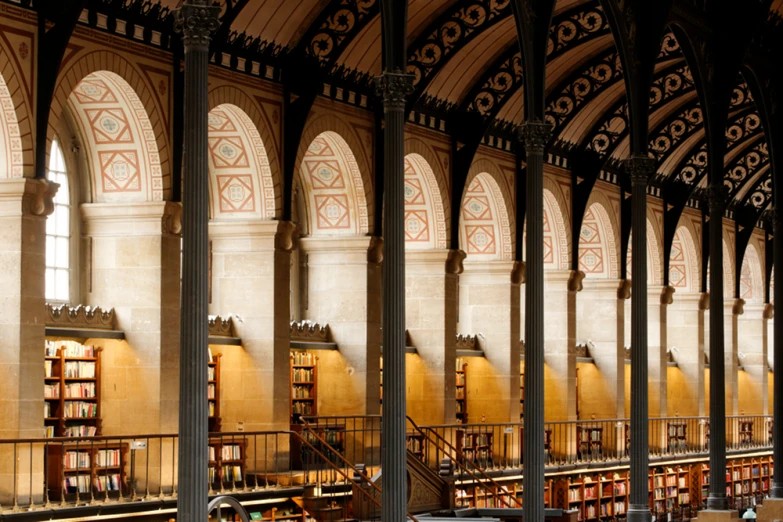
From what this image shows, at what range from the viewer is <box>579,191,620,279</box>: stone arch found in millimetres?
24453

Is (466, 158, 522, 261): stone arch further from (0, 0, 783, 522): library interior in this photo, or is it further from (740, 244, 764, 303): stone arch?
(740, 244, 764, 303): stone arch

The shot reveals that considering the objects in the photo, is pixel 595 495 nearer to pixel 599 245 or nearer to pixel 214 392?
pixel 599 245


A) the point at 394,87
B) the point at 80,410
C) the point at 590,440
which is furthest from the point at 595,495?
the point at 394,87

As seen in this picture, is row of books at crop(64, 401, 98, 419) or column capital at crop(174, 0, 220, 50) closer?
column capital at crop(174, 0, 220, 50)

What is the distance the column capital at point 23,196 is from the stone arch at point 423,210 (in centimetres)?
730

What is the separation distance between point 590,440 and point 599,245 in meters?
3.63

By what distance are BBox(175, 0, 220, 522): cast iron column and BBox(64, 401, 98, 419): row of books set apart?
20.0ft

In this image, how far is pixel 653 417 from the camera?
2545 cm

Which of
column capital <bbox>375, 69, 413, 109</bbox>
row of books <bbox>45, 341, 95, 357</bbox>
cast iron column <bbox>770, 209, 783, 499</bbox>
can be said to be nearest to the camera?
column capital <bbox>375, 69, 413, 109</bbox>

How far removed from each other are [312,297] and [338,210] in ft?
4.08

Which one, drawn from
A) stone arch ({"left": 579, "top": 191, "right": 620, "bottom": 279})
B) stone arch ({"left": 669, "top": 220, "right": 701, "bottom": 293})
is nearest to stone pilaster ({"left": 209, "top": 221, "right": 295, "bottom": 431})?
stone arch ({"left": 579, "top": 191, "right": 620, "bottom": 279})

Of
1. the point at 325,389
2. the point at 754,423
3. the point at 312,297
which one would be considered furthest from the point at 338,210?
the point at 754,423

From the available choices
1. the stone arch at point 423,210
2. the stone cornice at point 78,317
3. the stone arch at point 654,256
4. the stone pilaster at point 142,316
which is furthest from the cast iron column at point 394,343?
the stone arch at point 654,256

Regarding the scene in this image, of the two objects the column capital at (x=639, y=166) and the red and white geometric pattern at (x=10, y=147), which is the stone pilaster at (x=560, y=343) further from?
the red and white geometric pattern at (x=10, y=147)
